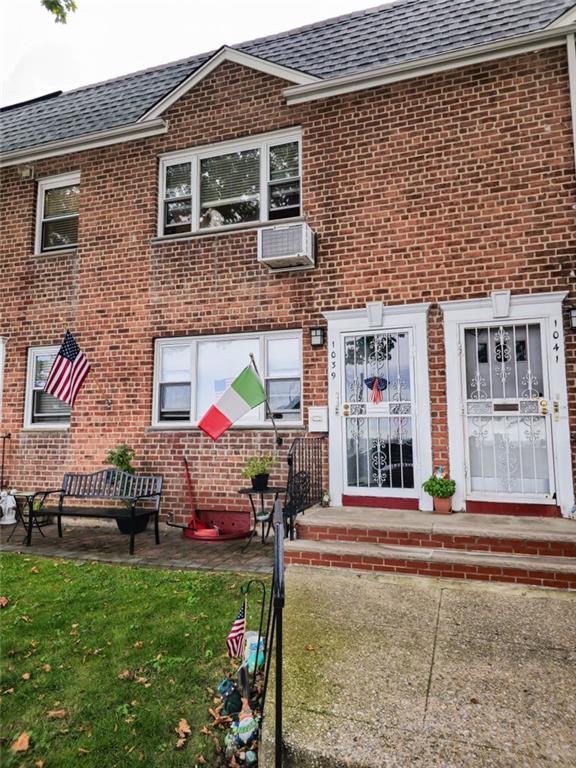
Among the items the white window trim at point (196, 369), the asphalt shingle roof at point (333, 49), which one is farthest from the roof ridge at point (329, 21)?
the white window trim at point (196, 369)

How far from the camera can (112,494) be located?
23.9 feet

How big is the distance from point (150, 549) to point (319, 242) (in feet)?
16.0

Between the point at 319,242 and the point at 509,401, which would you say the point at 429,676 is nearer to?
the point at 509,401

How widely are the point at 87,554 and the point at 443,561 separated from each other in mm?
4283

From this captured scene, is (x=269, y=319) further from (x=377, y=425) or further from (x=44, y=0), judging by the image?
(x=44, y=0)

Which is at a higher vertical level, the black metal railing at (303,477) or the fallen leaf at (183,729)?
the black metal railing at (303,477)

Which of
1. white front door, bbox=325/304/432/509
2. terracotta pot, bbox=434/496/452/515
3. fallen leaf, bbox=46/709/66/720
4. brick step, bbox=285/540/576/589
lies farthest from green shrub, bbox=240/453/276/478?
fallen leaf, bbox=46/709/66/720

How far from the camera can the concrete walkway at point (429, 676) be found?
2.32 metres

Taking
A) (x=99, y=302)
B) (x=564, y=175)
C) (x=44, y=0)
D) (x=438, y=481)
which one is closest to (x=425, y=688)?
(x=438, y=481)

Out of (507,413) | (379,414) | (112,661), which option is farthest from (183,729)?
(507,413)

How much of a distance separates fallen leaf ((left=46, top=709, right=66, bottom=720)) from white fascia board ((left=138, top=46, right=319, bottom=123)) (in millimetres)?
7965

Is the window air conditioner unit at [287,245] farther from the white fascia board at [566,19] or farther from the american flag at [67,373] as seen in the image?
the white fascia board at [566,19]

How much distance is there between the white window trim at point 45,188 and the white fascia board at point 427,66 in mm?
4301

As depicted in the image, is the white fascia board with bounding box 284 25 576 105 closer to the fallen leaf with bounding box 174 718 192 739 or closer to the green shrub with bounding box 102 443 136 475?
the green shrub with bounding box 102 443 136 475
